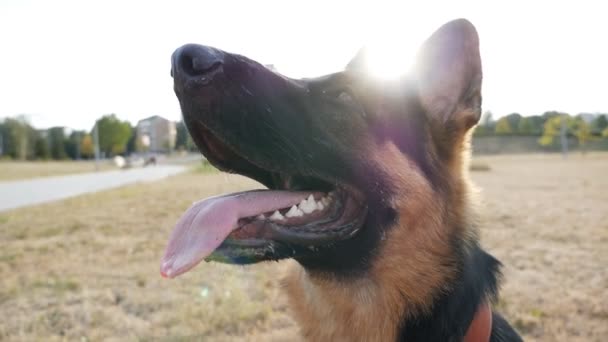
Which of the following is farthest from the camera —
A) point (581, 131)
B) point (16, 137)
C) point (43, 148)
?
point (43, 148)

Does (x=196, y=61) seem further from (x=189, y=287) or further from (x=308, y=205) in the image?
(x=189, y=287)

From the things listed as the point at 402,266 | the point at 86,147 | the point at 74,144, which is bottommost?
the point at 86,147

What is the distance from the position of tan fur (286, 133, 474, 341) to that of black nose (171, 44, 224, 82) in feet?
3.35

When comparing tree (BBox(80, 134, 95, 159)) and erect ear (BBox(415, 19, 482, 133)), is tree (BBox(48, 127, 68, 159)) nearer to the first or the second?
tree (BBox(80, 134, 95, 159))

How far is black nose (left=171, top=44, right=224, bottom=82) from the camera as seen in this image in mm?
1994

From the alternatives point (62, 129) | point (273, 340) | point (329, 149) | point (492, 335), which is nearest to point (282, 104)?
point (329, 149)

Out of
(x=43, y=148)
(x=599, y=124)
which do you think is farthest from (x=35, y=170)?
(x=599, y=124)

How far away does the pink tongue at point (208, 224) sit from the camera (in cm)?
224

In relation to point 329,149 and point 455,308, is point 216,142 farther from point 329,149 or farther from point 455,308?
point 455,308

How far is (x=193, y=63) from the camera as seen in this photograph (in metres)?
2.00

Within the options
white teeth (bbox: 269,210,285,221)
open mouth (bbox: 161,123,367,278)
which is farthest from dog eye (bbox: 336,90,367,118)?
white teeth (bbox: 269,210,285,221)

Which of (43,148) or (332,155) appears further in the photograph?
(43,148)

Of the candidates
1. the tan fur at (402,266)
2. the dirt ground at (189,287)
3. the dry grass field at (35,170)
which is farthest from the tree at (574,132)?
the tan fur at (402,266)

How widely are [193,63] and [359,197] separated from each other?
1118 millimetres
